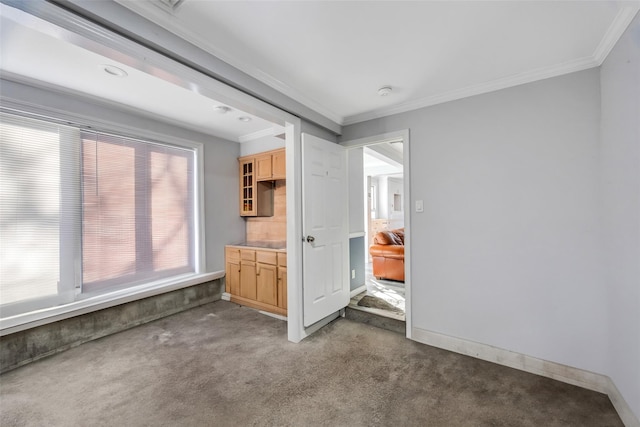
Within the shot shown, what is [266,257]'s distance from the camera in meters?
3.47

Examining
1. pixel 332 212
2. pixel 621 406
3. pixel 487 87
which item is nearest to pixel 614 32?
pixel 487 87

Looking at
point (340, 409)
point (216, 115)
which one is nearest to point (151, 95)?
point (216, 115)

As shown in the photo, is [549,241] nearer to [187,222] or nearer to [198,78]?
[198,78]

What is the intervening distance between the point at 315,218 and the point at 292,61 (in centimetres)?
144

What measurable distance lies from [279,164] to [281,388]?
8.66ft

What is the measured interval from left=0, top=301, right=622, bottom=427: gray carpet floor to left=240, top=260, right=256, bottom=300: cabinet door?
3.05 ft

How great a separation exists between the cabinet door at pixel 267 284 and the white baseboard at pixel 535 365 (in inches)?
66.4

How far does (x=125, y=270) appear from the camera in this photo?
10.1ft

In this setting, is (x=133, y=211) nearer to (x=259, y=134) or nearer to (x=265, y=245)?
(x=265, y=245)

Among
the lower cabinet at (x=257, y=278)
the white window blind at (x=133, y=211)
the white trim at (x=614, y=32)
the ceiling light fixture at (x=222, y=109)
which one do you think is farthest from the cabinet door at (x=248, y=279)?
the white trim at (x=614, y=32)

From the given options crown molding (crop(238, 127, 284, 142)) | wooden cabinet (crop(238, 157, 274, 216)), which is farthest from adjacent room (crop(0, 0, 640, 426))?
wooden cabinet (crop(238, 157, 274, 216))

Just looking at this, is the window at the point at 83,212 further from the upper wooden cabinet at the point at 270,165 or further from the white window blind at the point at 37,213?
the upper wooden cabinet at the point at 270,165

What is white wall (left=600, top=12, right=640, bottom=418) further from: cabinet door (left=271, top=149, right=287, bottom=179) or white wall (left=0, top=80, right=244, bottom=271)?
white wall (left=0, top=80, right=244, bottom=271)

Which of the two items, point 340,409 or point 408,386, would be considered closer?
point 340,409
